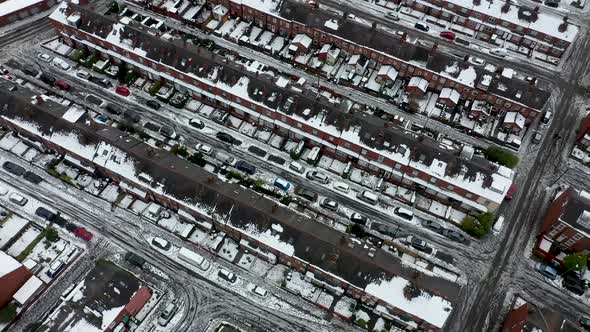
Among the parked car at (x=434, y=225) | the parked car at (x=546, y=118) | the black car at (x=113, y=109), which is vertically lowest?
the black car at (x=113, y=109)

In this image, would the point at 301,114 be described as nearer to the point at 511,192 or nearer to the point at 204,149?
the point at 204,149

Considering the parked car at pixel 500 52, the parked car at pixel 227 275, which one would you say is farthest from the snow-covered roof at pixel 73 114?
the parked car at pixel 500 52

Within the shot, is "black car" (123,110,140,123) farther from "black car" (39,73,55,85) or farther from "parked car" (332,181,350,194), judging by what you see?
"parked car" (332,181,350,194)

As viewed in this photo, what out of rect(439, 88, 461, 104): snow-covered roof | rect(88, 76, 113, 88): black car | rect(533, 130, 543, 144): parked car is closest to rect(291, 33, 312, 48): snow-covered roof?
rect(439, 88, 461, 104): snow-covered roof

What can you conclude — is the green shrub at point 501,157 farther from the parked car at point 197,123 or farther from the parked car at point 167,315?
the parked car at point 167,315

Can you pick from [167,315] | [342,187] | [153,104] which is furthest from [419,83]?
[167,315]
